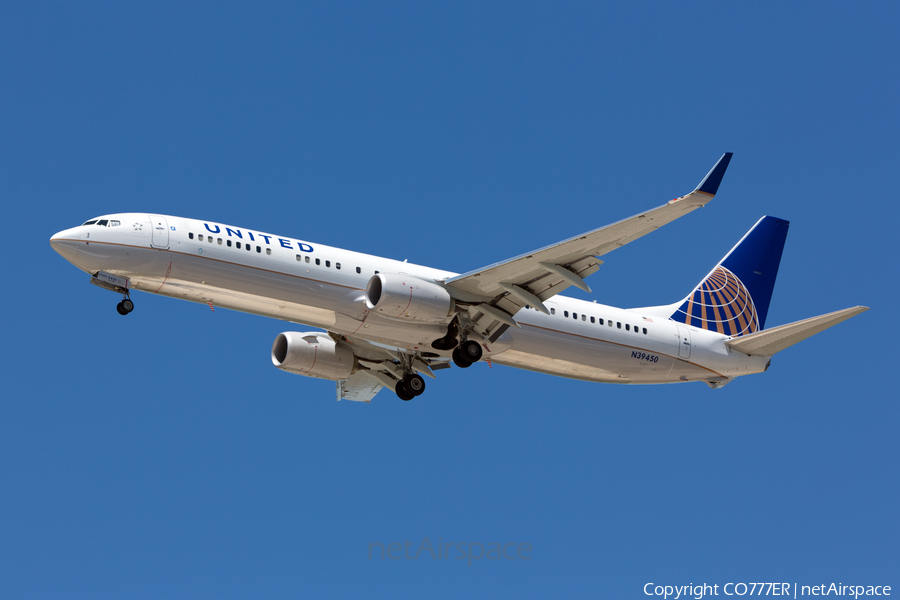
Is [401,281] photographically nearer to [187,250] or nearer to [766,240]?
[187,250]

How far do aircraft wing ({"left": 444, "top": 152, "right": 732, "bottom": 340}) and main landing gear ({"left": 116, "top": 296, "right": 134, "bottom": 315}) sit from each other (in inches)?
380

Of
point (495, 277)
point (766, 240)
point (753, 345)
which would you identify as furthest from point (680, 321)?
point (495, 277)

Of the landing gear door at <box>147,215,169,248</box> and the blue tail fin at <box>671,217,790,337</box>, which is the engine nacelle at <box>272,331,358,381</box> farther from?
the blue tail fin at <box>671,217,790,337</box>

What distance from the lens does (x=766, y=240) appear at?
136ft

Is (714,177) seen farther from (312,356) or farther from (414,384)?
(312,356)

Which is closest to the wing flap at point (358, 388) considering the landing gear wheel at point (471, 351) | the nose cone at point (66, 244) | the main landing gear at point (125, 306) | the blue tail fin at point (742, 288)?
the landing gear wheel at point (471, 351)

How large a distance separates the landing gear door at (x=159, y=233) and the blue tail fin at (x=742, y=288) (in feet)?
62.1

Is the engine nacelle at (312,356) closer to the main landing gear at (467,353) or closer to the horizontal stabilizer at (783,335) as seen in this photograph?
the main landing gear at (467,353)

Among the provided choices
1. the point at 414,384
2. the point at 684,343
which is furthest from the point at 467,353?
the point at 684,343

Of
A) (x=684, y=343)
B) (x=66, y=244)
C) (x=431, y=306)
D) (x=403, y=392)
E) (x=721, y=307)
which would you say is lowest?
(x=66, y=244)

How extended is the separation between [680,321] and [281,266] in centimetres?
1578

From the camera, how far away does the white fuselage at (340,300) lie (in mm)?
28969

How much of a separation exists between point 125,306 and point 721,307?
2228 cm

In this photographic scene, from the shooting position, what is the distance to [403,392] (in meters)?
35.5
